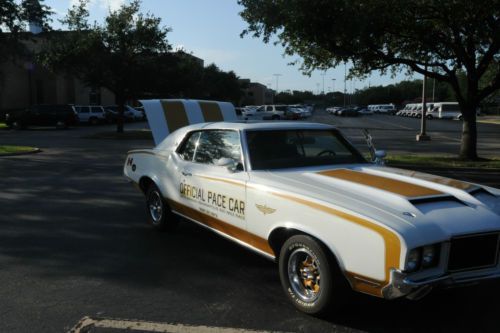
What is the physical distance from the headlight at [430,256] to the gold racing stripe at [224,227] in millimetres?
1400

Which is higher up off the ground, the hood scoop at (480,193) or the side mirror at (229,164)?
the side mirror at (229,164)

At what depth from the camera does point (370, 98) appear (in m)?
148

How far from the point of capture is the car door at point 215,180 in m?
4.75

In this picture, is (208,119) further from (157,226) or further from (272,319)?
(272,319)

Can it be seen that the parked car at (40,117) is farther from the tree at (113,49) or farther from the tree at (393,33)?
the tree at (393,33)

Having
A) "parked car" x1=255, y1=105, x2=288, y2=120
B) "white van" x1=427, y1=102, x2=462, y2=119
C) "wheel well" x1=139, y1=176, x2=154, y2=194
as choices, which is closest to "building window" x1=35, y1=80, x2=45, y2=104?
"parked car" x1=255, y1=105, x2=288, y2=120

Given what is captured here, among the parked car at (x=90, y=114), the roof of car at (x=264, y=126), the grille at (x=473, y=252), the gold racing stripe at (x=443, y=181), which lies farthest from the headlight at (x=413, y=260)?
the parked car at (x=90, y=114)

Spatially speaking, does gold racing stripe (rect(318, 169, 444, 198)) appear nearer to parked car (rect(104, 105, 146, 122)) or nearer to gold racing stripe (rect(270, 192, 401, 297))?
gold racing stripe (rect(270, 192, 401, 297))

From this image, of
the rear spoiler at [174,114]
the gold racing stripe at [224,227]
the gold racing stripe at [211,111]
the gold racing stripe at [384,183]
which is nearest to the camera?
the gold racing stripe at [384,183]

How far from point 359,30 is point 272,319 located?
32.5 feet

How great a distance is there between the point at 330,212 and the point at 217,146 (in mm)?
2019

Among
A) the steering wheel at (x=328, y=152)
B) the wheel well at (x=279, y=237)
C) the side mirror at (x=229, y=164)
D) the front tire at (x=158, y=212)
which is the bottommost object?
the front tire at (x=158, y=212)

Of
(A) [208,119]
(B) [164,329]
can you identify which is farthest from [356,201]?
(A) [208,119]

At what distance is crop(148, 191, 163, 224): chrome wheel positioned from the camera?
21.0ft
